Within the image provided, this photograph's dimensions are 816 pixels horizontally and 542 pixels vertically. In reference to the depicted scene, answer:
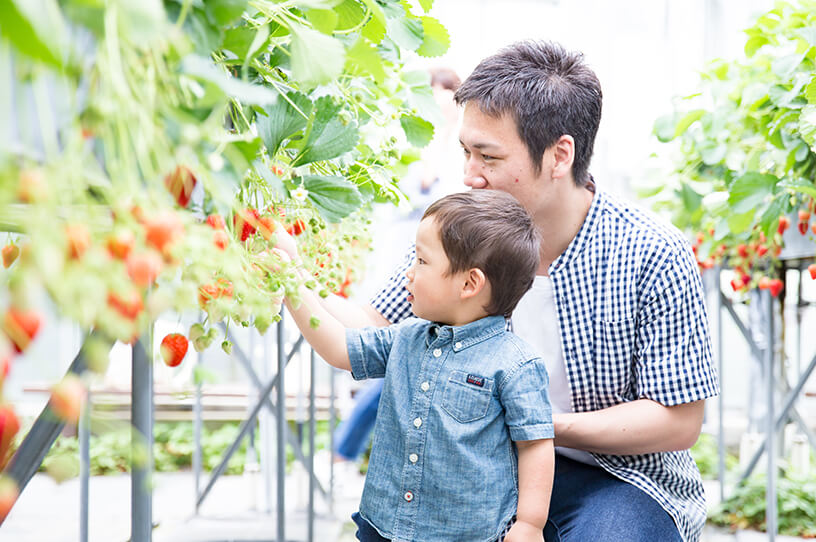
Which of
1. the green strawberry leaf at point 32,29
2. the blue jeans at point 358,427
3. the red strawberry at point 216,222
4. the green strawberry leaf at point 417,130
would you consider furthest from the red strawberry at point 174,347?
the blue jeans at point 358,427

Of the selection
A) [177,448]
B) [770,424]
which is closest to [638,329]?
[770,424]

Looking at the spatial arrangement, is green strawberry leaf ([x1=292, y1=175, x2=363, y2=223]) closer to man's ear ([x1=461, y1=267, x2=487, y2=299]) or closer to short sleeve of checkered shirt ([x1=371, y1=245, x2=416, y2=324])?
man's ear ([x1=461, y1=267, x2=487, y2=299])

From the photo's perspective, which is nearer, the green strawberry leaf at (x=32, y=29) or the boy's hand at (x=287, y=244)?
the green strawberry leaf at (x=32, y=29)

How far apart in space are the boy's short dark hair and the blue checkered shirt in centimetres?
19

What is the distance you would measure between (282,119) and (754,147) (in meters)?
1.44

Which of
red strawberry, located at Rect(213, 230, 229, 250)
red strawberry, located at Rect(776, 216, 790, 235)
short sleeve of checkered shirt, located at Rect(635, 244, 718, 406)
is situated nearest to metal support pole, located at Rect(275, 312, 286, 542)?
short sleeve of checkered shirt, located at Rect(635, 244, 718, 406)

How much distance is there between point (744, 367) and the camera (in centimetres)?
452

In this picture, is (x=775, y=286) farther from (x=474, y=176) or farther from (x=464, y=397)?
(x=464, y=397)

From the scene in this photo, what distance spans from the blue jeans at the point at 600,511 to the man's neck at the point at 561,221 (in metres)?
0.33

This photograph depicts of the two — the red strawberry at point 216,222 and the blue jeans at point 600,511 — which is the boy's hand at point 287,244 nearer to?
the red strawberry at point 216,222

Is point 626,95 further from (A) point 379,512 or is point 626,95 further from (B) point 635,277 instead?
(A) point 379,512

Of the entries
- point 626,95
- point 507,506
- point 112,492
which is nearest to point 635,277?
point 507,506

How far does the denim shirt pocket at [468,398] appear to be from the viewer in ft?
3.46

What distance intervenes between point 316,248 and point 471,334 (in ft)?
0.99
